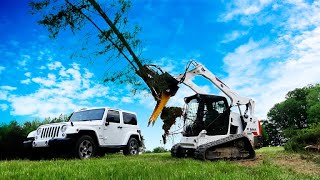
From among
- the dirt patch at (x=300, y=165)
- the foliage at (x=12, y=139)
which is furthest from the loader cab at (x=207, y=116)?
the foliage at (x=12, y=139)

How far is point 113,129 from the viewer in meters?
19.9

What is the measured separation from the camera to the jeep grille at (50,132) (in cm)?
1768

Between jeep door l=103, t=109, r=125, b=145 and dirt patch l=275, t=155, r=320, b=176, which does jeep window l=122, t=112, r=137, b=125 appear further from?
dirt patch l=275, t=155, r=320, b=176

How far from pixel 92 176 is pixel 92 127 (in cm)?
1026

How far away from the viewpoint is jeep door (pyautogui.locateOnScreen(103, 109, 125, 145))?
19.4 meters

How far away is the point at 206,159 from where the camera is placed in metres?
15.8

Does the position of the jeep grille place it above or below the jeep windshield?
below

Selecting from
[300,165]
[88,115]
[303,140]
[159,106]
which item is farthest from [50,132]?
[303,140]

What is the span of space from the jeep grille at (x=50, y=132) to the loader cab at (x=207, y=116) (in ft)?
19.4

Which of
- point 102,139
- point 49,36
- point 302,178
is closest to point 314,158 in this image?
point 302,178

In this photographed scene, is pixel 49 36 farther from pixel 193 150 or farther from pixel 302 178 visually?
pixel 302 178

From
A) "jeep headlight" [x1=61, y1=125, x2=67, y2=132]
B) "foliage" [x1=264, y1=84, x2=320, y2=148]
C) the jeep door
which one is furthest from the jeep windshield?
"foliage" [x1=264, y1=84, x2=320, y2=148]

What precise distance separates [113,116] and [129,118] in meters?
1.66

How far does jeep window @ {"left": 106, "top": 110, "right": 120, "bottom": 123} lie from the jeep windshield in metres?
0.43
